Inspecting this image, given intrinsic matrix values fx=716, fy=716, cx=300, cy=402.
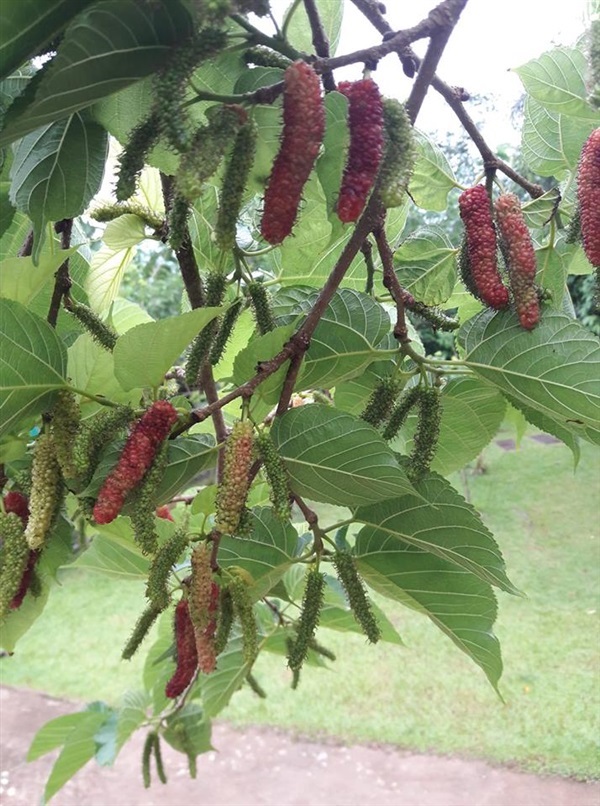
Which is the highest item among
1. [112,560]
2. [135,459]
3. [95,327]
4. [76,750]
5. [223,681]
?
[95,327]

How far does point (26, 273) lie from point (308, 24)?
1.26ft

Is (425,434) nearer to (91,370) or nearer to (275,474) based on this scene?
(275,474)

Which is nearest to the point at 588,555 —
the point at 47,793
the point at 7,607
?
the point at 47,793

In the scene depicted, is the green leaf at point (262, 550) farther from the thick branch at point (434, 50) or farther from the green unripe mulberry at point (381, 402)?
the thick branch at point (434, 50)

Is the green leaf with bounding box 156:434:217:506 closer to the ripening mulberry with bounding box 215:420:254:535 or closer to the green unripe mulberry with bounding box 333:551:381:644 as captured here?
the ripening mulberry with bounding box 215:420:254:535

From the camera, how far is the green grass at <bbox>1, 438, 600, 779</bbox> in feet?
9.32

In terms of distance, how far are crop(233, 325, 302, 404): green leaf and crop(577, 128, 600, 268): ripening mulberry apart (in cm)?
26

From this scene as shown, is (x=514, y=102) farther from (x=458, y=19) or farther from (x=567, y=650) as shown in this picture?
(x=458, y=19)

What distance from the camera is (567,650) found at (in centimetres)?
331

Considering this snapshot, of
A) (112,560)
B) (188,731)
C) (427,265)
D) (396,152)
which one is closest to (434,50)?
(396,152)

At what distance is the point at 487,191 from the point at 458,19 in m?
0.16

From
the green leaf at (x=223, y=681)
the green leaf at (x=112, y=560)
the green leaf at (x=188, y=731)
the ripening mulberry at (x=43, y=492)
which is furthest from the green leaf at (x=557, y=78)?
the green leaf at (x=188, y=731)

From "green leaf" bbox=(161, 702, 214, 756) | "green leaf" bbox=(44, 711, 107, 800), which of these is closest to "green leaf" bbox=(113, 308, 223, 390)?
"green leaf" bbox=(161, 702, 214, 756)

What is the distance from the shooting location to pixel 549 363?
2.09 ft
